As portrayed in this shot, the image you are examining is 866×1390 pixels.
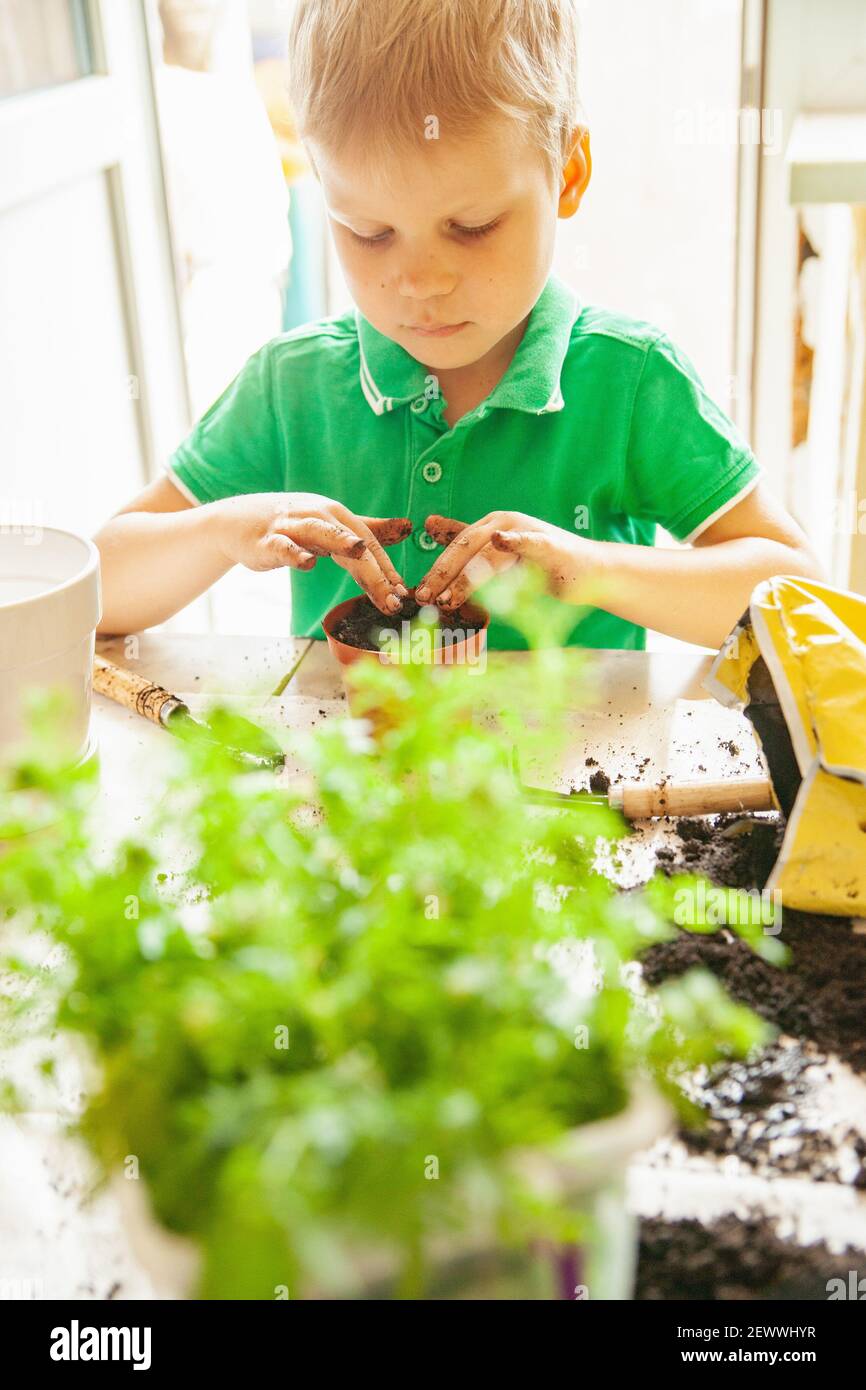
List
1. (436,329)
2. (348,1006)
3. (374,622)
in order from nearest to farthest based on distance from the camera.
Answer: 1. (348,1006)
2. (374,622)
3. (436,329)

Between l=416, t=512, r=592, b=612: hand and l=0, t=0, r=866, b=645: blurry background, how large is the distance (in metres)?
1.02

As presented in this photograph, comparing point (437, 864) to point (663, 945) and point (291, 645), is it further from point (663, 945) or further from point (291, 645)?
point (291, 645)

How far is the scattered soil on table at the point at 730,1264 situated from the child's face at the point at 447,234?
0.74m

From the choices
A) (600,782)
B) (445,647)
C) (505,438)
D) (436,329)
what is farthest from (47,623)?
(505,438)

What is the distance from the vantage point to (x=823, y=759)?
0.67m

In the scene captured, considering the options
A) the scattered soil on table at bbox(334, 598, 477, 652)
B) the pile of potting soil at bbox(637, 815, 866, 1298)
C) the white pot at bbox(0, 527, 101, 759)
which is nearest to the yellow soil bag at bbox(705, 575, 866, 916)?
the pile of potting soil at bbox(637, 815, 866, 1298)

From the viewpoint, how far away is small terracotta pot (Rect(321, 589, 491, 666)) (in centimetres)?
86

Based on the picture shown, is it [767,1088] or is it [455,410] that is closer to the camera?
[767,1088]

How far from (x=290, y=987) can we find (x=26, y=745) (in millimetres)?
485

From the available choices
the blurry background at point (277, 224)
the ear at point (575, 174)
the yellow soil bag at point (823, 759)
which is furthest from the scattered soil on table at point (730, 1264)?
the blurry background at point (277, 224)

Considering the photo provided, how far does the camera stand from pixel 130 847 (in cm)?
47

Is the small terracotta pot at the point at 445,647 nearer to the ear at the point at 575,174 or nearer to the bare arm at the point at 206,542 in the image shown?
the bare arm at the point at 206,542

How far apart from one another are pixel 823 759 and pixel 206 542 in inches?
26.1

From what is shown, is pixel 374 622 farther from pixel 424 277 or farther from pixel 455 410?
pixel 455 410
